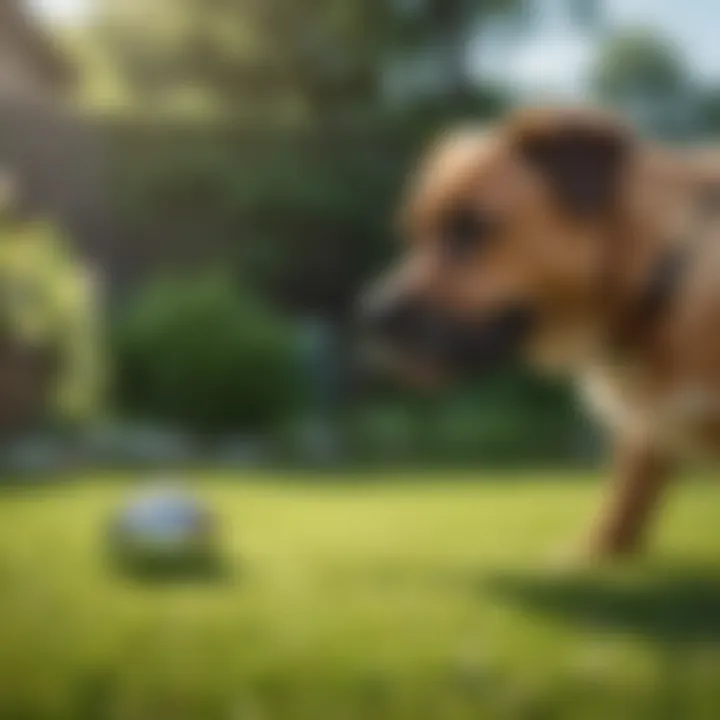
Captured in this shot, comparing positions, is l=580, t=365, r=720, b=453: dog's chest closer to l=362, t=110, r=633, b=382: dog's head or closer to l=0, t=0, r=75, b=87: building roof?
l=362, t=110, r=633, b=382: dog's head

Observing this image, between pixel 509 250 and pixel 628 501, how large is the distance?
0.84 feet

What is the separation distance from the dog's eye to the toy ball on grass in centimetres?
34

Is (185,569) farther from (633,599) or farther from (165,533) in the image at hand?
(633,599)

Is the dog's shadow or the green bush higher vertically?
the green bush

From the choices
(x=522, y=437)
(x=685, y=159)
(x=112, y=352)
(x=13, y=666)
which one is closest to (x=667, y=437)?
(x=522, y=437)

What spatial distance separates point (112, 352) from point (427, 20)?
1.40 ft

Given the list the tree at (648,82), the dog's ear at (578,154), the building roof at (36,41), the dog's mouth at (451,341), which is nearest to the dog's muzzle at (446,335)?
the dog's mouth at (451,341)

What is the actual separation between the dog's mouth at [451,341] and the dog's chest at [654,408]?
9 centimetres

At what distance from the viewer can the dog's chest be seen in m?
1.39

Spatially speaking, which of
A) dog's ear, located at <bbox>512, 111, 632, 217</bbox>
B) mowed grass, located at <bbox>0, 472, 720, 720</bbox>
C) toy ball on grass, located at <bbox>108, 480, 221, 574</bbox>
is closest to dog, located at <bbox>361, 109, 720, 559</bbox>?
dog's ear, located at <bbox>512, 111, 632, 217</bbox>

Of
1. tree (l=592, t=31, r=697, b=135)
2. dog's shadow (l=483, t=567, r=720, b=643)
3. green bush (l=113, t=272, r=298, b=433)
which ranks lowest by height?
dog's shadow (l=483, t=567, r=720, b=643)

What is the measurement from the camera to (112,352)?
1.50 m

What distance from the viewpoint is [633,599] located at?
143 centimetres

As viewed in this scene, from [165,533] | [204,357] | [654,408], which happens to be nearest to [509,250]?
[654,408]
